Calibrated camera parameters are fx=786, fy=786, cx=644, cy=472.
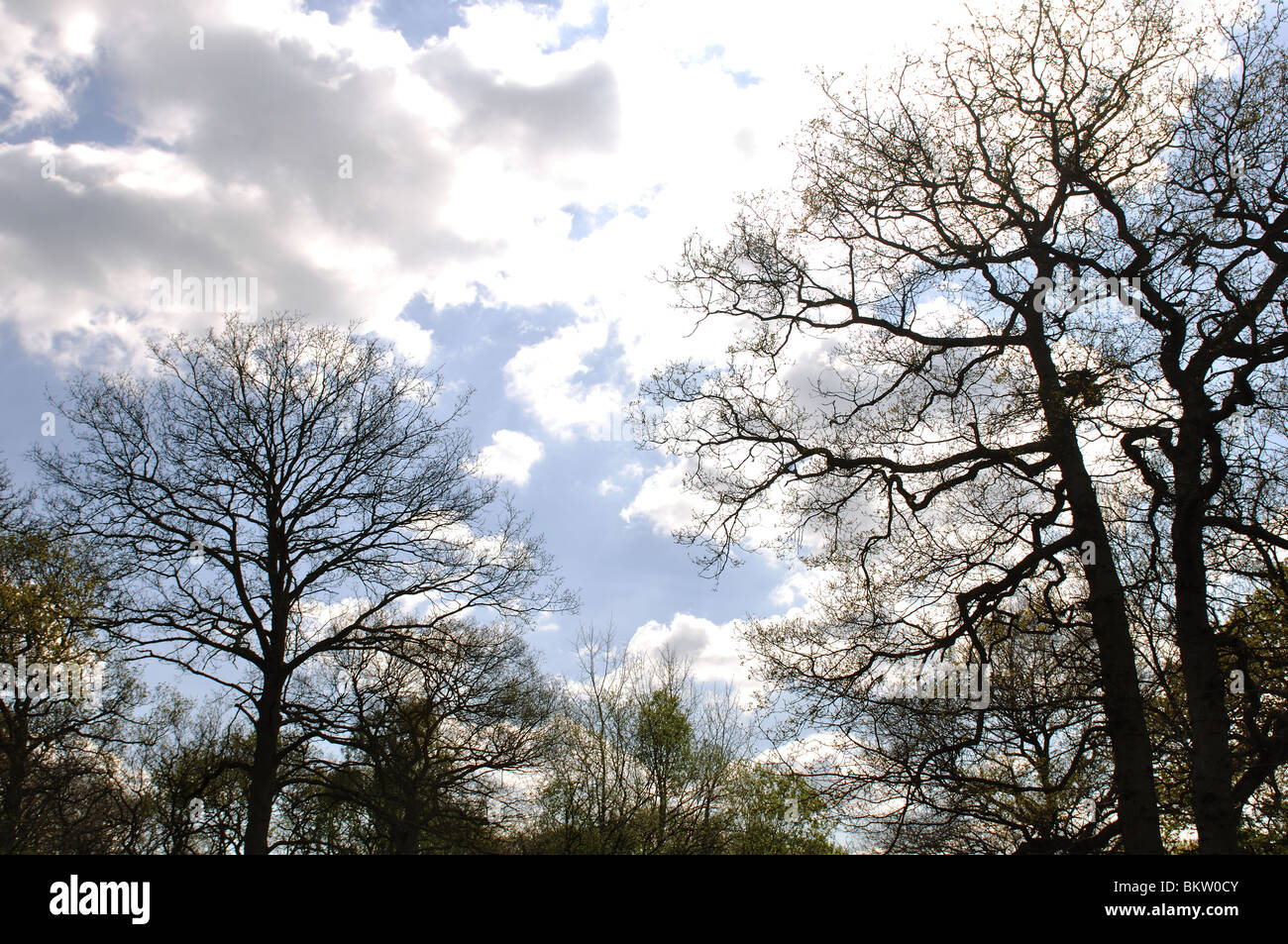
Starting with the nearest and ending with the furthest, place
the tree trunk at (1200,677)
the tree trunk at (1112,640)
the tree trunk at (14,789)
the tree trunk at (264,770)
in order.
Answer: the tree trunk at (1200,677) < the tree trunk at (1112,640) < the tree trunk at (264,770) < the tree trunk at (14,789)

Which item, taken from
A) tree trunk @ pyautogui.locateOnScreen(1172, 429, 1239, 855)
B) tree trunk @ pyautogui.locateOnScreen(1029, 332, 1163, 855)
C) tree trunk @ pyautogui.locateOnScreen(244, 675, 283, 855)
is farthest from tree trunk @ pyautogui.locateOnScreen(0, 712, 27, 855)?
tree trunk @ pyautogui.locateOnScreen(1172, 429, 1239, 855)

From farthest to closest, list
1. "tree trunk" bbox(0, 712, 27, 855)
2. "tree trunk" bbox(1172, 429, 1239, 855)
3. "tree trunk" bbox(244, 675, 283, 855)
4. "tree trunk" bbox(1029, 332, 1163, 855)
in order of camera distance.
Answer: "tree trunk" bbox(0, 712, 27, 855)
"tree trunk" bbox(244, 675, 283, 855)
"tree trunk" bbox(1029, 332, 1163, 855)
"tree trunk" bbox(1172, 429, 1239, 855)

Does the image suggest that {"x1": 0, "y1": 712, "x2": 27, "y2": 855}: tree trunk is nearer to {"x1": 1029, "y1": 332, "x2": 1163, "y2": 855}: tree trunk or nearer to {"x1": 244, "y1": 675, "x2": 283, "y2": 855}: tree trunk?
{"x1": 244, "y1": 675, "x2": 283, "y2": 855}: tree trunk

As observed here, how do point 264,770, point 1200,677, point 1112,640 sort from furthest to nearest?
1. point 264,770
2. point 1112,640
3. point 1200,677

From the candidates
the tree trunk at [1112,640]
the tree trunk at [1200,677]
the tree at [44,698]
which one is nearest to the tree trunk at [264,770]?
the tree at [44,698]

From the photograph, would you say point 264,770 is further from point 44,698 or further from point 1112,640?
point 1112,640

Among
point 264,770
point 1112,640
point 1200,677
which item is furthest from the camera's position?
point 264,770

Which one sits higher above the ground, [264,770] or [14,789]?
[264,770]

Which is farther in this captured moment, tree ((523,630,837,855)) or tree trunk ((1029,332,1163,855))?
tree ((523,630,837,855))

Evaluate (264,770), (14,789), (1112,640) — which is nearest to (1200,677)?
(1112,640)

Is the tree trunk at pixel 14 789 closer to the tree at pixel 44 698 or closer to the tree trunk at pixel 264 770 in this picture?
the tree at pixel 44 698

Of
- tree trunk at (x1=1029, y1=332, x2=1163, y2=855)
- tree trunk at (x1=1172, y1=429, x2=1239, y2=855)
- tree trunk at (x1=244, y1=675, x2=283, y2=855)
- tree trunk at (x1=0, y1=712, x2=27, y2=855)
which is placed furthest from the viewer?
tree trunk at (x1=0, y1=712, x2=27, y2=855)
